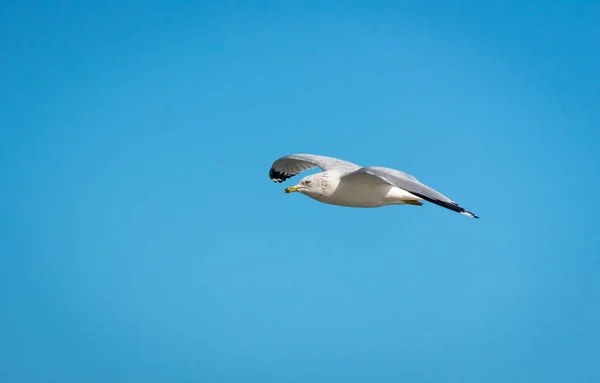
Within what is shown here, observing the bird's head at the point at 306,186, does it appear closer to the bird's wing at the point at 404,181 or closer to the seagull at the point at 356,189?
the seagull at the point at 356,189

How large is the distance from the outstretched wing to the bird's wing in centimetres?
137

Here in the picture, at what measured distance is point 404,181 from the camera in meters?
6.34

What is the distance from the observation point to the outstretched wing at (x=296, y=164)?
859 cm

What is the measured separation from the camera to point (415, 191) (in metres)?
6.02

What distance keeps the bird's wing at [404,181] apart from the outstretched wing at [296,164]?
1.37 m

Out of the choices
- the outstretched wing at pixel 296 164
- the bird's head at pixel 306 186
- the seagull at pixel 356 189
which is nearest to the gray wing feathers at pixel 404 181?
the seagull at pixel 356 189

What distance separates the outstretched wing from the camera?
8586mm

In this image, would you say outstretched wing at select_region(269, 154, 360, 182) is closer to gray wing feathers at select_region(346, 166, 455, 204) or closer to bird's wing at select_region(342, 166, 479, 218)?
bird's wing at select_region(342, 166, 479, 218)

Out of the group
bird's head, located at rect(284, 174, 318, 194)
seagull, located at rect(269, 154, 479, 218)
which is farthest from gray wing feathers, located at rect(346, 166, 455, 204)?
bird's head, located at rect(284, 174, 318, 194)

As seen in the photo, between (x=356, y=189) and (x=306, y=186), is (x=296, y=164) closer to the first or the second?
(x=306, y=186)

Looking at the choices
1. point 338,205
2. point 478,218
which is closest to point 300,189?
point 338,205

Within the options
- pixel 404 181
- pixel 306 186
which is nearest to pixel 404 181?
pixel 404 181

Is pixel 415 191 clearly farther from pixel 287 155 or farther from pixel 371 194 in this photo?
pixel 287 155

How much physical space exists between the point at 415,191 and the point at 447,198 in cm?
28
